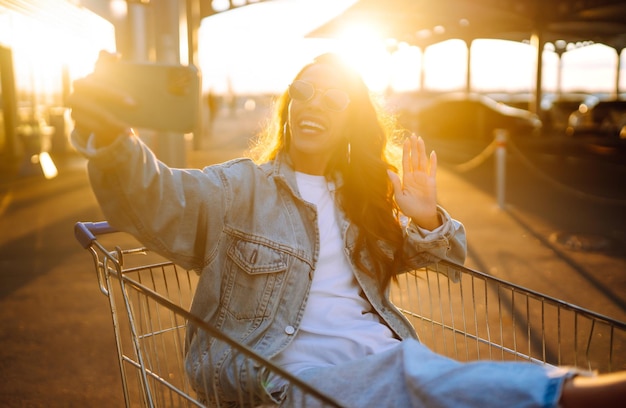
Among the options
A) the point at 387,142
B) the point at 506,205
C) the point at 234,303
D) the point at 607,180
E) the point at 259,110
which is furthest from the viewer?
the point at 259,110

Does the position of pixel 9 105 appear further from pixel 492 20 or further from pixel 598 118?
pixel 598 118

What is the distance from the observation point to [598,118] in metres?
23.7

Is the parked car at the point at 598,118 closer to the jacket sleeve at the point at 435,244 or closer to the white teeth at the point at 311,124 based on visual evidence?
the jacket sleeve at the point at 435,244

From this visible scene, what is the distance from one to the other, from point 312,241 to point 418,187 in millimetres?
465

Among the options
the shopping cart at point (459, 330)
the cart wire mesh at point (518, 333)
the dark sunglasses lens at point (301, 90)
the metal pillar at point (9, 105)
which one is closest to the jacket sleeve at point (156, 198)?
the shopping cart at point (459, 330)

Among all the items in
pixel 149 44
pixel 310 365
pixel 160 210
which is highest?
pixel 149 44

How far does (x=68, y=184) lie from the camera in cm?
1190

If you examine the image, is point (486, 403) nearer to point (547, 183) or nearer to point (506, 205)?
point (506, 205)

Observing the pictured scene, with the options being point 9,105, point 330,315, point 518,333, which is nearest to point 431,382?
point 330,315

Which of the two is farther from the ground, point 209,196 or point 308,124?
point 308,124

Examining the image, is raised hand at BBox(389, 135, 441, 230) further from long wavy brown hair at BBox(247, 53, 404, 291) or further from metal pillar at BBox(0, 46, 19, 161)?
metal pillar at BBox(0, 46, 19, 161)

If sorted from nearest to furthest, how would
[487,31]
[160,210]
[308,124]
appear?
[160,210]
[308,124]
[487,31]

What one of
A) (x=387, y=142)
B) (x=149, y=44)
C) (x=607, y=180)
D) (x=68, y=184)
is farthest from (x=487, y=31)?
(x=387, y=142)

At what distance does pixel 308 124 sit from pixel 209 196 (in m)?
0.58
